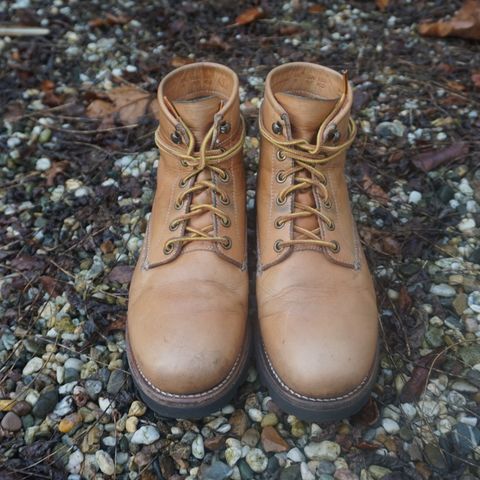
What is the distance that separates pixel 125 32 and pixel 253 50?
31.8 inches

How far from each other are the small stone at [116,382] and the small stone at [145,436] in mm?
158

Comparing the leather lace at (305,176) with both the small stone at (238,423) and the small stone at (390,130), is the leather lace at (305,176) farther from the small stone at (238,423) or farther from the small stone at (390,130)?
the small stone at (390,130)

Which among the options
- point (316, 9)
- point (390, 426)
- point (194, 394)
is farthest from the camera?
point (316, 9)

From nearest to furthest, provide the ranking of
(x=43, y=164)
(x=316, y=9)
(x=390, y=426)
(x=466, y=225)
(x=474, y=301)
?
(x=390, y=426) < (x=474, y=301) < (x=466, y=225) < (x=43, y=164) < (x=316, y=9)

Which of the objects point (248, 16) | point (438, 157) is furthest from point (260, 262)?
point (248, 16)

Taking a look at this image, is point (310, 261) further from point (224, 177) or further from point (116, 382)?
point (116, 382)

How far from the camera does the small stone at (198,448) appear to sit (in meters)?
1.58

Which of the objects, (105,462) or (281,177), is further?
(281,177)

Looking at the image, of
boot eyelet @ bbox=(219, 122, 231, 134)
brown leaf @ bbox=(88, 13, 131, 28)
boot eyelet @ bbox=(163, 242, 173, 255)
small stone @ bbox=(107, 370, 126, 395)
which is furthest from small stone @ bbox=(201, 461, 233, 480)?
brown leaf @ bbox=(88, 13, 131, 28)

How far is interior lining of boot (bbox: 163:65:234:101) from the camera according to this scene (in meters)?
1.77

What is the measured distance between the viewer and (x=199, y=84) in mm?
1826

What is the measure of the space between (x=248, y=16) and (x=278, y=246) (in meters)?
2.15

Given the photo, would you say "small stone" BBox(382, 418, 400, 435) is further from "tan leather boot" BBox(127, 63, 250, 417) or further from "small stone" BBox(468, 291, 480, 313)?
"small stone" BBox(468, 291, 480, 313)

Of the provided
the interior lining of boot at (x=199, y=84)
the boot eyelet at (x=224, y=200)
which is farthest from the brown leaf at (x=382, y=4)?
the boot eyelet at (x=224, y=200)
